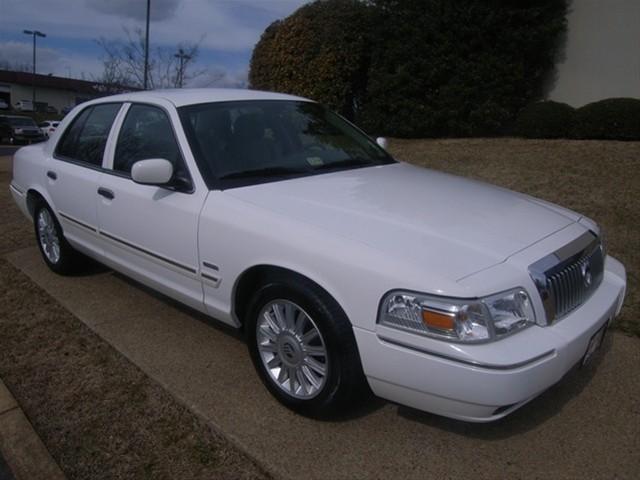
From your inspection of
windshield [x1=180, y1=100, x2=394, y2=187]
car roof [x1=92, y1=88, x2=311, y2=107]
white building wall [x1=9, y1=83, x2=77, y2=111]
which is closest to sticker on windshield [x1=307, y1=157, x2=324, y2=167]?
windshield [x1=180, y1=100, x2=394, y2=187]

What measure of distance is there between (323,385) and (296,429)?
0.30 meters

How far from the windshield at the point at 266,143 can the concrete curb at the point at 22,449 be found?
63.6 inches

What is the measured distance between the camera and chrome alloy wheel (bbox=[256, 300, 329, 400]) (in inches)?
107

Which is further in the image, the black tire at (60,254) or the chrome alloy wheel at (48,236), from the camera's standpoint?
the chrome alloy wheel at (48,236)

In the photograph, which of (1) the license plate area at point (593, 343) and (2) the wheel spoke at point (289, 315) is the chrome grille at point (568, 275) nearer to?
(1) the license plate area at point (593, 343)

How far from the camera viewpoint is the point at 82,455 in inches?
103

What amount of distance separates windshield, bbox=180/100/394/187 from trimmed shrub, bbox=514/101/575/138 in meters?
5.89

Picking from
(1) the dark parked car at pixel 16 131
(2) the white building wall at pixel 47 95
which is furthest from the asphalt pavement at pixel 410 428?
(2) the white building wall at pixel 47 95

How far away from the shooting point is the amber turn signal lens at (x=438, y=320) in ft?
7.37

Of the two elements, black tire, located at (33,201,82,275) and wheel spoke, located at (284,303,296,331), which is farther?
black tire, located at (33,201,82,275)

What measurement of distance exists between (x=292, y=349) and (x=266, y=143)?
1.42 meters

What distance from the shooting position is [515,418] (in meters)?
2.84

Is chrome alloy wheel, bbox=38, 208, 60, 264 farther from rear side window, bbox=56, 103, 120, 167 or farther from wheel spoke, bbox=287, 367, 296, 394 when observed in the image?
wheel spoke, bbox=287, 367, 296, 394

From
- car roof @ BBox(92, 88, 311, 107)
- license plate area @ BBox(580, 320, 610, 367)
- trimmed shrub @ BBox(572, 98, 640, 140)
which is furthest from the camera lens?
trimmed shrub @ BBox(572, 98, 640, 140)
